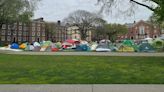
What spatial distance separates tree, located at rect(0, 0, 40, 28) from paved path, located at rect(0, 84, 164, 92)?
180ft

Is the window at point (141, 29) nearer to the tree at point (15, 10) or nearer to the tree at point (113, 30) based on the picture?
the tree at point (113, 30)

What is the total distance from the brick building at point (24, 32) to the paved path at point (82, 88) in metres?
128

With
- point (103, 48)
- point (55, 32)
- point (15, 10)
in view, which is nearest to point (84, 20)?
point (55, 32)

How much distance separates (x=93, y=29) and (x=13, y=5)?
66.3 m

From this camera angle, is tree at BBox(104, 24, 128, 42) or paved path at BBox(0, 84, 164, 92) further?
tree at BBox(104, 24, 128, 42)

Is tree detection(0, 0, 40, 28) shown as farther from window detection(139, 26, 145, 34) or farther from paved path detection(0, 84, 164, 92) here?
window detection(139, 26, 145, 34)

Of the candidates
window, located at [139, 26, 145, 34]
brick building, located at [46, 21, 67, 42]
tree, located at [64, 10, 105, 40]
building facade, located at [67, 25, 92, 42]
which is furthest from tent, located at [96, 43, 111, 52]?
window, located at [139, 26, 145, 34]

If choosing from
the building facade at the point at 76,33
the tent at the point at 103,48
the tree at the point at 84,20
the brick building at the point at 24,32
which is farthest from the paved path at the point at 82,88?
the brick building at the point at 24,32

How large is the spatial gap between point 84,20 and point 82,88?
116m

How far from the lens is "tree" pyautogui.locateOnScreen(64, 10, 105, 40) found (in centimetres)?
12606

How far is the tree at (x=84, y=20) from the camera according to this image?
126062 millimetres

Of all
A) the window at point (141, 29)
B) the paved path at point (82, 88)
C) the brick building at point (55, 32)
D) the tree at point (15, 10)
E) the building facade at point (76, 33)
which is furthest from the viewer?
the window at point (141, 29)

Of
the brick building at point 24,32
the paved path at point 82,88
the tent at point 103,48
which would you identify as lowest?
the paved path at point 82,88

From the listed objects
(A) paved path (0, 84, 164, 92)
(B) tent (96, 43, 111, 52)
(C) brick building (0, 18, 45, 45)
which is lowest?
(A) paved path (0, 84, 164, 92)
